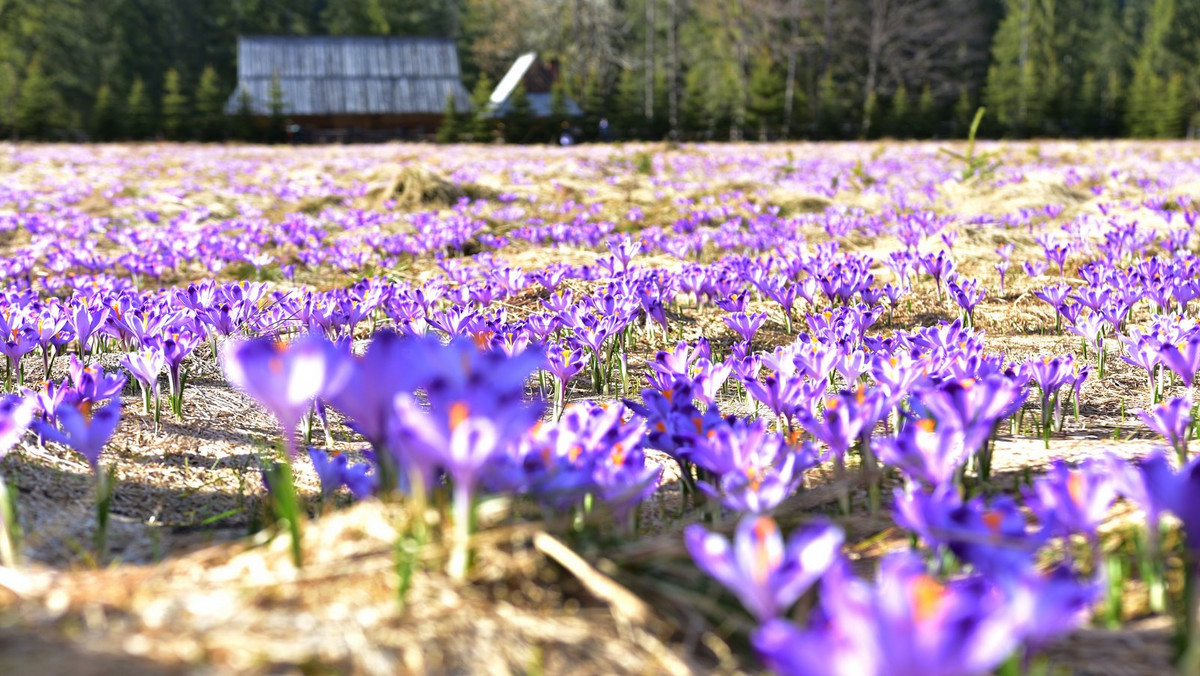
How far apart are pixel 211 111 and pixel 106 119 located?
4.24 m

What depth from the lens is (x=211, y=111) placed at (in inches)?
1532

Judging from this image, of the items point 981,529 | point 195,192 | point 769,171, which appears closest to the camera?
point 981,529

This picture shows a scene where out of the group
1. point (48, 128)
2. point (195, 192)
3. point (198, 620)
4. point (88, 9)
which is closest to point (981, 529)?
point (198, 620)

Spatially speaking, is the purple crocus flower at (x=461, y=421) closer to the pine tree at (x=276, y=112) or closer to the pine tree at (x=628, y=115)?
the pine tree at (x=628, y=115)

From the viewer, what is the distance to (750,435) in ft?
6.30

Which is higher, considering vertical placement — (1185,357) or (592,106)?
(592,106)

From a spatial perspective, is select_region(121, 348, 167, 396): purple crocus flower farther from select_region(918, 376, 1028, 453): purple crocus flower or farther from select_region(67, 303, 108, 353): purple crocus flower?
select_region(918, 376, 1028, 453): purple crocus flower

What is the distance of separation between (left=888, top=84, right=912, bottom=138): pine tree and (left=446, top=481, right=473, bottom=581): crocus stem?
44.1 m

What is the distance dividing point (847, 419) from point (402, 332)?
2568 millimetres

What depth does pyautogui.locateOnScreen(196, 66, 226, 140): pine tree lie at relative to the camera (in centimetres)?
3862

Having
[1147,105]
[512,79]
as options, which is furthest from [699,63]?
[1147,105]

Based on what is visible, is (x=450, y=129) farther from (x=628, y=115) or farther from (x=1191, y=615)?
(x=1191, y=615)

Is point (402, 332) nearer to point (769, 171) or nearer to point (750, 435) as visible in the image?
point (750, 435)

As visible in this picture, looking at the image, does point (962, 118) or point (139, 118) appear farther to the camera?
point (962, 118)
